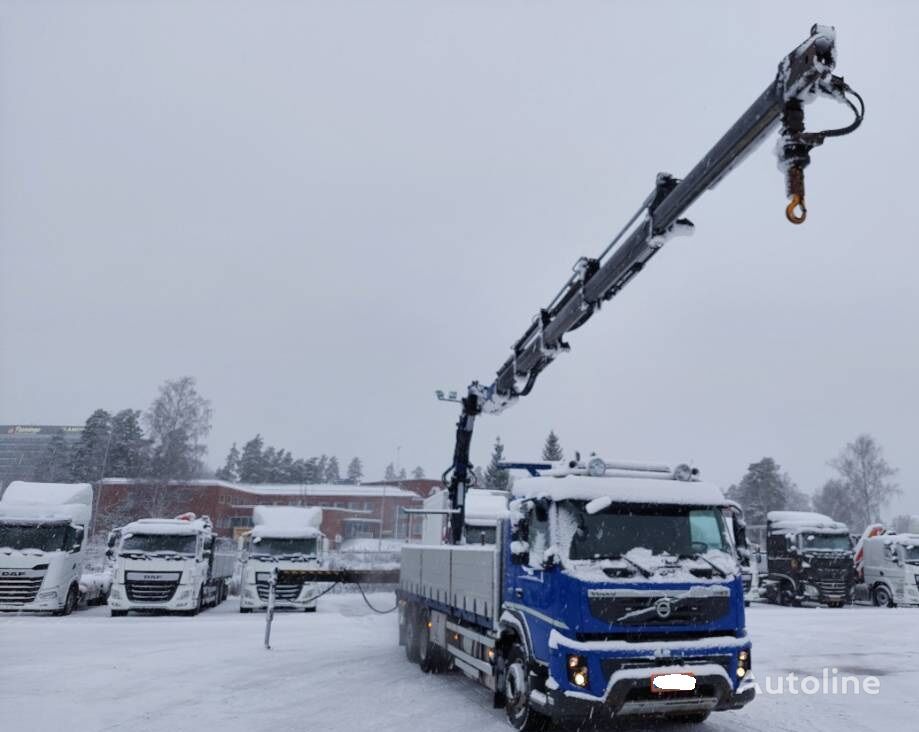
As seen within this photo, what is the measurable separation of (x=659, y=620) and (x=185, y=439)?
164ft

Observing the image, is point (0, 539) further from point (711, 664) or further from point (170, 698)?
point (711, 664)

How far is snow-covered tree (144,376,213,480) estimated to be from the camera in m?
50.4

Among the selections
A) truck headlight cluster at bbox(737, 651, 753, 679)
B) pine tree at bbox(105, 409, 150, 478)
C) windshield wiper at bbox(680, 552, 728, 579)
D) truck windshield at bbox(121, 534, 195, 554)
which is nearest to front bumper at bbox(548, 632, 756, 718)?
truck headlight cluster at bbox(737, 651, 753, 679)

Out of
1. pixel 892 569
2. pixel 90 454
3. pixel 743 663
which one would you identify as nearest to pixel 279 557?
pixel 743 663

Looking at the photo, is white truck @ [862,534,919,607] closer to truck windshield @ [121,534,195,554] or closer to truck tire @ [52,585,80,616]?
truck windshield @ [121,534,195,554]

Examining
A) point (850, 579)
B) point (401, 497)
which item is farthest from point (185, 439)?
point (850, 579)

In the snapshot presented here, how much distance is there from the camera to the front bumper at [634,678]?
6816mm

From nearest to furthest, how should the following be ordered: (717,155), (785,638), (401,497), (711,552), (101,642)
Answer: (717,155), (711,552), (101,642), (785,638), (401,497)

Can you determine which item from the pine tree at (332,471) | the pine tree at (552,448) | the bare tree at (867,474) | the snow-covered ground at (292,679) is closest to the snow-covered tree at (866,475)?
the bare tree at (867,474)

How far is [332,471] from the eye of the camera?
143375mm

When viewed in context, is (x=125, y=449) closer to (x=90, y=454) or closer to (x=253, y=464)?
(x=90, y=454)

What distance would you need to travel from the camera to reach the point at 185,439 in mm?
51688

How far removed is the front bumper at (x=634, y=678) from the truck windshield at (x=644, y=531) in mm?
979

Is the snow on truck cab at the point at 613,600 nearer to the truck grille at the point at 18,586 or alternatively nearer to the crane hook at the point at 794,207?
the crane hook at the point at 794,207
